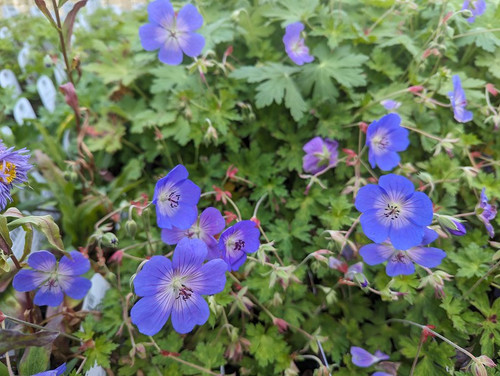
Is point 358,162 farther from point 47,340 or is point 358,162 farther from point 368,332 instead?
point 47,340

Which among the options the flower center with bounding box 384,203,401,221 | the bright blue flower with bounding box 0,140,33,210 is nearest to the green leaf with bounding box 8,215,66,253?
the bright blue flower with bounding box 0,140,33,210

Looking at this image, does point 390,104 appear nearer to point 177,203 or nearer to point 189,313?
point 177,203

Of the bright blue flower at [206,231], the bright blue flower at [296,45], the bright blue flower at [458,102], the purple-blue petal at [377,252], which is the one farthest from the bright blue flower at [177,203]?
the bright blue flower at [458,102]

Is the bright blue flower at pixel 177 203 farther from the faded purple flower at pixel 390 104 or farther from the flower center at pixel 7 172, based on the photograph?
the faded purple flower at pixel 390 104

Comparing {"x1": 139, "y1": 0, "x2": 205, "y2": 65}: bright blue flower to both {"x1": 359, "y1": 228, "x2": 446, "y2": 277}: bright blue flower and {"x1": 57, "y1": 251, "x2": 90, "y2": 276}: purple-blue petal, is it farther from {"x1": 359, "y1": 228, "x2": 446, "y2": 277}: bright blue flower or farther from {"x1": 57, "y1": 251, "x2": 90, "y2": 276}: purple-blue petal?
{"x1": 359, "y1": 228, "x2": 446, "y2": 277}: bright blue flower

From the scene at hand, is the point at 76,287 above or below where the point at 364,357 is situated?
above

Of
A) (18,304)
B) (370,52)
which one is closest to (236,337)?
(18,304)

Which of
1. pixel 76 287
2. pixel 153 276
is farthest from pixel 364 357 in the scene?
pixel 76 287
